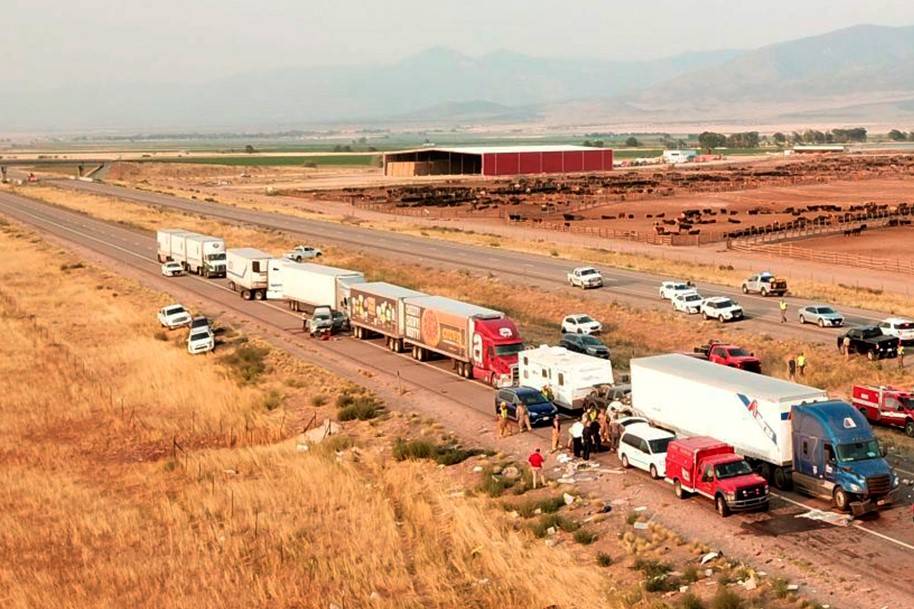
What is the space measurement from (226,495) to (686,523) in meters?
14.8

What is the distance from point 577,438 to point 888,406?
13123mm

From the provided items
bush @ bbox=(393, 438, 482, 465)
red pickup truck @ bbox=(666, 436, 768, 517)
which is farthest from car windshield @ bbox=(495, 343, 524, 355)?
red pickup truck @ bbox=(666, 436, 768, 517)

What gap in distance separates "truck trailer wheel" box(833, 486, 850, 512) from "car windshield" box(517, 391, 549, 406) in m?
13.2

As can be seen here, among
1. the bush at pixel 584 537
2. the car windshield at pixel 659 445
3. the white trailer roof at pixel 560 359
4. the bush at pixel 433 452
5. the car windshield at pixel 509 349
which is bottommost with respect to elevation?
the bush at pixel 433 452

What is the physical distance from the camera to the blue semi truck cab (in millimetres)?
30156

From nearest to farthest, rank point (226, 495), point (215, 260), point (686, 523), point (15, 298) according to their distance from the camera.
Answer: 1. point (686, 523)
2. point (226, 495)
3. point (15, 298)
4. point (215, 260)

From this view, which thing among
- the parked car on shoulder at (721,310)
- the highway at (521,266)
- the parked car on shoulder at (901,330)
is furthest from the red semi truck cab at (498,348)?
the parked car on shoulder at (721,310)

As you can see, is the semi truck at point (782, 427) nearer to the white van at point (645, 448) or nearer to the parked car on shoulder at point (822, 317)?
the white van at point (645, 448)

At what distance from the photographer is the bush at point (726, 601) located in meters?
24.1

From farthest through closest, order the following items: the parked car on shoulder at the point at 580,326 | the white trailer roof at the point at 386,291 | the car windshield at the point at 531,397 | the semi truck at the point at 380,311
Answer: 1. the parked car on shoulder at the point at 580,326
2. the white trailer roof at the point at 386,291
3. the semi truck at the point at 380,311
4. the car windshield at the point at 531,397

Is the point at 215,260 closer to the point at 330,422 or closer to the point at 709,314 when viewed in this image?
the point at 709,314

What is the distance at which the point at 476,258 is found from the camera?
97625 millimetres

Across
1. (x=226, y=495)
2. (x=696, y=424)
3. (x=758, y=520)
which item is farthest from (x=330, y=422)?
(x=758, y=520)

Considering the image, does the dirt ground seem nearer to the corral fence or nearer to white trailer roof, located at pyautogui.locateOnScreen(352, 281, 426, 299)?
the corral fence
